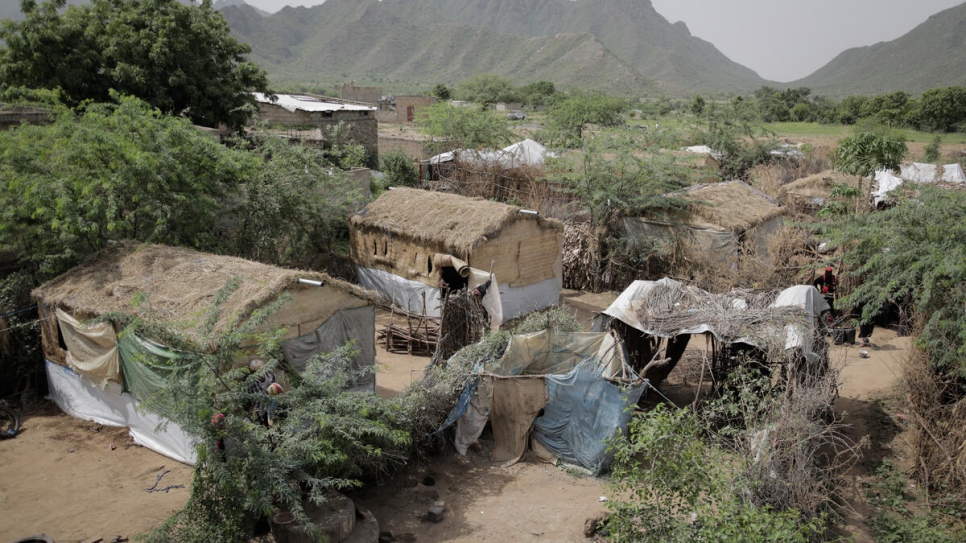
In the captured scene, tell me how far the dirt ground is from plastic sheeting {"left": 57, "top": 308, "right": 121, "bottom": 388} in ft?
2.87

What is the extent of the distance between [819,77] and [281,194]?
131m

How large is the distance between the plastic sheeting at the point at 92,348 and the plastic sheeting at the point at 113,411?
0.72ft

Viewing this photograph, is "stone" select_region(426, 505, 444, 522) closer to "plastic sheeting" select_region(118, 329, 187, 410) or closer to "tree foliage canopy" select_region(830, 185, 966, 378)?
"plastic sheeting" select_region(118, 329, 187, 410)

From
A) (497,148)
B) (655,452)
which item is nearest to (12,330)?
(655,452)

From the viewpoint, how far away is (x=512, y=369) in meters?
9.39

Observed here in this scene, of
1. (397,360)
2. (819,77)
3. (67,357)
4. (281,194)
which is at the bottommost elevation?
(397,360)

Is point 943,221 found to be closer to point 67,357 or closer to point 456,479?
point 456,479

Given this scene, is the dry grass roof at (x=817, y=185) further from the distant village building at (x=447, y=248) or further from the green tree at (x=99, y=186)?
the green tree at (x=99, y=186)

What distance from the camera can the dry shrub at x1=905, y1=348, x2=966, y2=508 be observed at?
804 centimetres

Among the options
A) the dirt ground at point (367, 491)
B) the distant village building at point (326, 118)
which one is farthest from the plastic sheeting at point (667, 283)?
the distant village building at point (326, 118)

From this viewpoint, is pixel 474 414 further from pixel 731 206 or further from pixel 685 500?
pixel 731 206

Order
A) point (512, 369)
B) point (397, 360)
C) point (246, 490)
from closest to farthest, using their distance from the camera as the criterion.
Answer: point (246, 490), point (512, 369), point (397, 360)

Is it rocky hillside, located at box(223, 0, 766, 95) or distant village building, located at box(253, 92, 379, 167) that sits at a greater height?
rocky hillside, located at box(223, 0, 766, 95)

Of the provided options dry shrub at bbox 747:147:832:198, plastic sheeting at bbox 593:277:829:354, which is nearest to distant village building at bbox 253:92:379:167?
dry shrub at bbox 747:147:832:198
